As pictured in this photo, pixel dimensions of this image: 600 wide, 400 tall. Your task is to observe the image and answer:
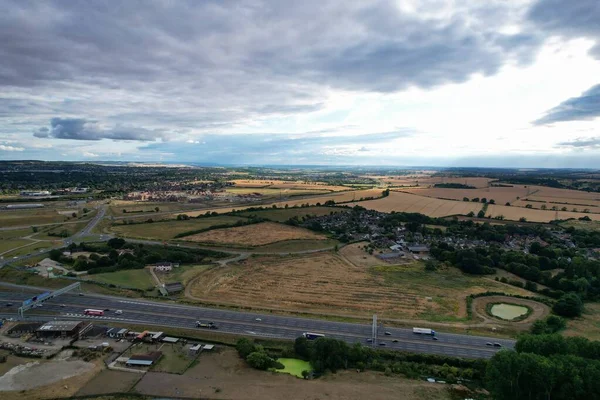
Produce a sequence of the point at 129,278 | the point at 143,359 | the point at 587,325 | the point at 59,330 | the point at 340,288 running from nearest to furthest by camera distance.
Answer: the point at 143,359 → the point at 59,330 → the point at 587,325 → the point at 340,288 → the point at 129,278

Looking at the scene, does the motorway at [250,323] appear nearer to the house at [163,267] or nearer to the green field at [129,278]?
the green field at [129,278]

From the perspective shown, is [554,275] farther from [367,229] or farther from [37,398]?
[37,398]

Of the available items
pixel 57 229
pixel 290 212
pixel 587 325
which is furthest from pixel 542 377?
pixel 57 229

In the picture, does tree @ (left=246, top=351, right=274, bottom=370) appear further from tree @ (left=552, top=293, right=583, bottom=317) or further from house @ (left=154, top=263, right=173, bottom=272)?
tree @ (left=552, top=293, right=583, bottom=317)

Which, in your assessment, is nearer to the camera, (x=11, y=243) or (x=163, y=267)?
(x=163, y=267)

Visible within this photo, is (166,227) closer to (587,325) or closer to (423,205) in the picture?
(587,325)

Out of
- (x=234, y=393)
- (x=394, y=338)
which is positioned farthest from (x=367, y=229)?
(x=234, y=393)

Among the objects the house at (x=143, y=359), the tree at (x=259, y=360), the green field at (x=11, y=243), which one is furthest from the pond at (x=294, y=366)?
the green field at (x=11, y=243)
